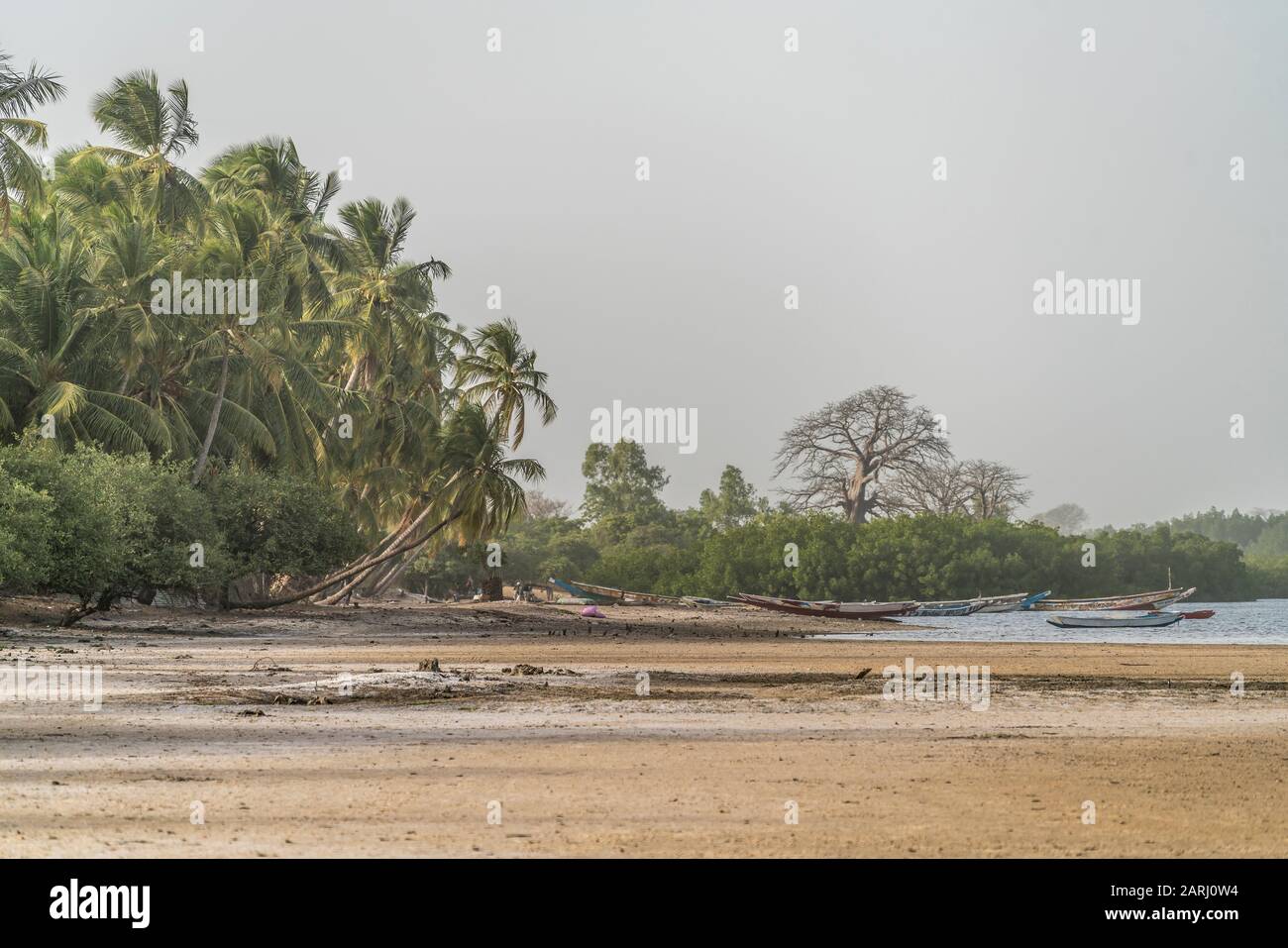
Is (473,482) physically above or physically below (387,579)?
above

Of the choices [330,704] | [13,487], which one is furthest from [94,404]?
[330,704]

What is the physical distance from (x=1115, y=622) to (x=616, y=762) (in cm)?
4349

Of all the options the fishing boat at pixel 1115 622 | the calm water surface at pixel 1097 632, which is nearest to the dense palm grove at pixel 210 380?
the calm water surface at pixel 1097 632

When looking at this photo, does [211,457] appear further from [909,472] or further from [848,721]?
[909,472]

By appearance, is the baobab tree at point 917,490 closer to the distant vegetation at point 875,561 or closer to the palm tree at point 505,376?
the distant vegetation at point 875,561

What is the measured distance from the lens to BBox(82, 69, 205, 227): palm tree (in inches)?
1667

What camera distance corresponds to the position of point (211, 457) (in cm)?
4288

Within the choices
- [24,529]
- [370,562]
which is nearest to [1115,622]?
[370,562]

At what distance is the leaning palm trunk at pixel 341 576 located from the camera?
137 ft

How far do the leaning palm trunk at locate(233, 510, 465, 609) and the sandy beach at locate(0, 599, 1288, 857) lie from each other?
694 inches

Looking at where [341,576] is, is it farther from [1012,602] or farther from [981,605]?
[1012,602]

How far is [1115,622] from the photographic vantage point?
50906mm
